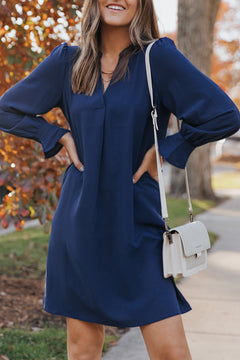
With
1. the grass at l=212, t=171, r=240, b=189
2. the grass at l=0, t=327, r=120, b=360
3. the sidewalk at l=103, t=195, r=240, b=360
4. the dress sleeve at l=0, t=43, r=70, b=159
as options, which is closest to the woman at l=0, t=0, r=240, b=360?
the dress sleeve at l=0, t=43, r=70, b=159

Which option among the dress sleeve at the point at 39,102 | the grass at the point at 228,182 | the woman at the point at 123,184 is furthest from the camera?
the grass at the point at 228,182

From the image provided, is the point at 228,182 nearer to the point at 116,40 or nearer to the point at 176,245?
the point at 116,40

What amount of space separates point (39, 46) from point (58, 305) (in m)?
2.36

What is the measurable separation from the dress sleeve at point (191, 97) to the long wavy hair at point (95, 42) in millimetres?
114

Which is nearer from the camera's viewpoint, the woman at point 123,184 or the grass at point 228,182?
the woman at point 123,184

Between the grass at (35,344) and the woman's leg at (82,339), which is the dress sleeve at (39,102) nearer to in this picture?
the woman's leg at (82,339)

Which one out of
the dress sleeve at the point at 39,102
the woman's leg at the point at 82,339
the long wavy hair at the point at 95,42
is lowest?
the woman's leg at the point at 82,339

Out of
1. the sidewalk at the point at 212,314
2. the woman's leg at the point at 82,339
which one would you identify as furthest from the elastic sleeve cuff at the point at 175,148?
the sidewalk at the point at 212,314

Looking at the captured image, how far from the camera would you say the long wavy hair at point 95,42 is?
2.48 m

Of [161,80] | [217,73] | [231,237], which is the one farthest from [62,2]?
[217,73]

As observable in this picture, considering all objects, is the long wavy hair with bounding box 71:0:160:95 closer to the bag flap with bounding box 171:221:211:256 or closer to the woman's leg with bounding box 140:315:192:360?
the bag flap with bounding box 171:221:211:256

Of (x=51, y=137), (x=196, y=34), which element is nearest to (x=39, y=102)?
(x=51, y=137)

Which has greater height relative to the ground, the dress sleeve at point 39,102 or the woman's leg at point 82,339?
the dress sleeve at point 39,102

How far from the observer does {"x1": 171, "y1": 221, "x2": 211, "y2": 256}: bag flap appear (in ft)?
7.76
